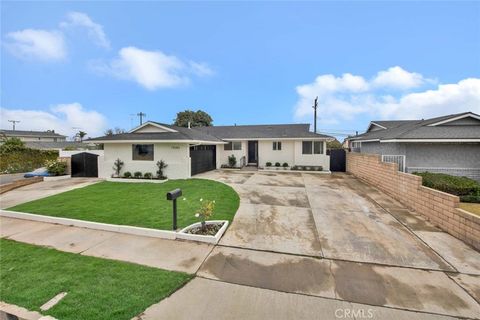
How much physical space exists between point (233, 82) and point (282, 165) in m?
9.89

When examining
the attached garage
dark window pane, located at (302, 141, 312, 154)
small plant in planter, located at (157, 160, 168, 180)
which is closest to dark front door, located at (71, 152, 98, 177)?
small plant in planter, located at (157, 160, 168, 180)

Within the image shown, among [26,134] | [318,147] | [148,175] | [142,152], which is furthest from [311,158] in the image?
[26,134]

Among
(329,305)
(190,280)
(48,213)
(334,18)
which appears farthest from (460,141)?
(48,213)

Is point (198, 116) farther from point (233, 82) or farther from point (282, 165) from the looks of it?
point (282, 165)

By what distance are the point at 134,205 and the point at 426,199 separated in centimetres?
972

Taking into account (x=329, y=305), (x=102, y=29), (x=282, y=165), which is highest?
(x=102, y=29)

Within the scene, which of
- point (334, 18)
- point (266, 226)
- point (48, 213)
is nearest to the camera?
point (266, 226)

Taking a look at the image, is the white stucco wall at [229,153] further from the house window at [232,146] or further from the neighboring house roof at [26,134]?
the neighboring house roof at [26,134]

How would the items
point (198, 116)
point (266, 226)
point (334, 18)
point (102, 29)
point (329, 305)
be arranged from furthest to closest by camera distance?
point (198, 116), point (102, 29), point (334, 18), point (266, 226), point (329, 305)

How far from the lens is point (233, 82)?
21922 mm

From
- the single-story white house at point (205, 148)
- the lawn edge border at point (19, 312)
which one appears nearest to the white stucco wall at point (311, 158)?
the single-story white house at point (205, 148)

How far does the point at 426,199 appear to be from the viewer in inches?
268

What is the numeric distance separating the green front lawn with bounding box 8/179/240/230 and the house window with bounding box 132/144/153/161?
142 inches

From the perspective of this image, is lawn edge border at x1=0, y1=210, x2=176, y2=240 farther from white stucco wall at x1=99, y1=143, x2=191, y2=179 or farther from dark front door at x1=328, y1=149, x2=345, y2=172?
dark front door at x1=328, y1=149, x2=345, y2=172
